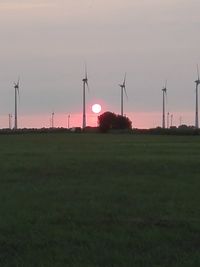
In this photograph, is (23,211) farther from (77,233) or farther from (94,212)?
(77,233)

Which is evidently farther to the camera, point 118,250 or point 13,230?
point 13,230

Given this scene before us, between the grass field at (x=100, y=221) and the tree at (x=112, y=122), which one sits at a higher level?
the tree at (x=112, y=122)

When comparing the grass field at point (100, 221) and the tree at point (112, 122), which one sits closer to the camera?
the grass field at point (100, 221)

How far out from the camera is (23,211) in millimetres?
17047

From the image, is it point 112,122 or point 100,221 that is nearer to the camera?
point 100,221

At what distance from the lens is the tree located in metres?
157

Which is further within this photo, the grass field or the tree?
the tree

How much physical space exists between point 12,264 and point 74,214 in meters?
5.51

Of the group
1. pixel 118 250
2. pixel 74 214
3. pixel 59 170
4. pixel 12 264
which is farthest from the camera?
pixel 59 170

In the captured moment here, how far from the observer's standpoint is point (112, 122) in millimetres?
161125

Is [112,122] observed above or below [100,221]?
above

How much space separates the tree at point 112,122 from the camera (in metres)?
157

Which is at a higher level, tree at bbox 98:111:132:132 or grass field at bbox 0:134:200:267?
tree at bbox 98:111:132:132

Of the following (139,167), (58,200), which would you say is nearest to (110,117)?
(139,167)
